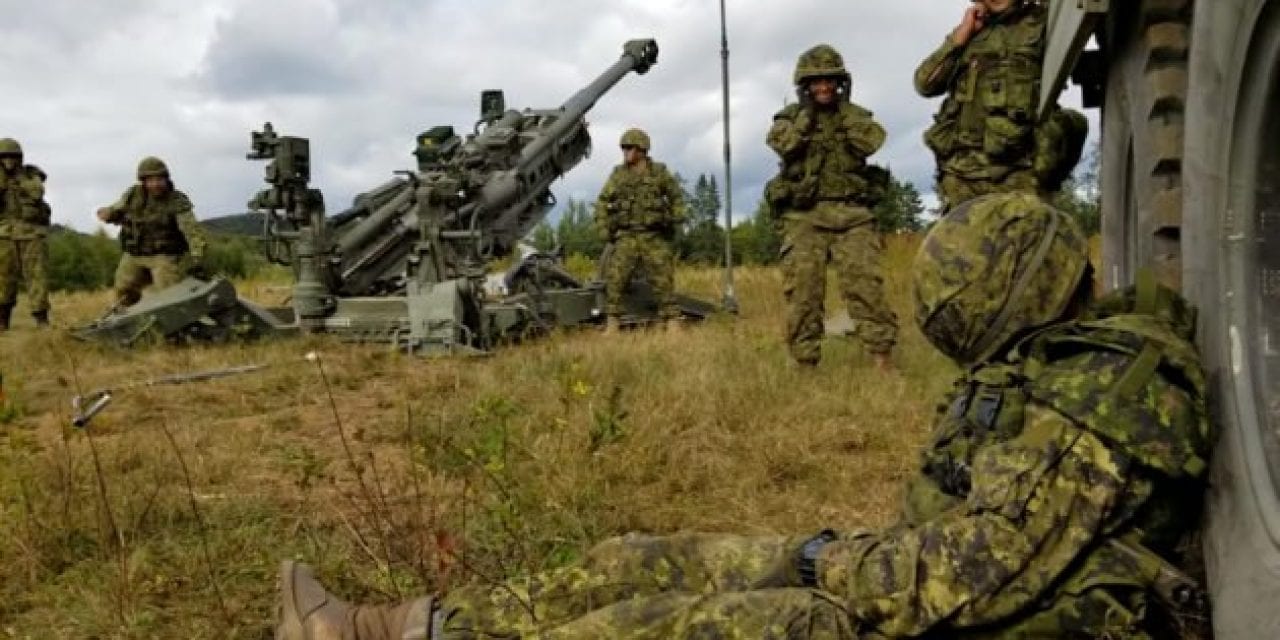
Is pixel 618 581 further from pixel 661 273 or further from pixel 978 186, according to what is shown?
pixel 661 273

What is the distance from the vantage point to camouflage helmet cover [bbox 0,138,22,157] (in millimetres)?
10500

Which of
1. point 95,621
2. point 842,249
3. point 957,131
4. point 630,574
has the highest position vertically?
point 957,131

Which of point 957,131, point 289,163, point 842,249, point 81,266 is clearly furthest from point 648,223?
point 81,266

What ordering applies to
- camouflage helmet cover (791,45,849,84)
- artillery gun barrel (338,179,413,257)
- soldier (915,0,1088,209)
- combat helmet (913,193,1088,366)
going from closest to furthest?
combat helmet (913,193,1088,366) < soldier (915,0,1088,209) < camouflage helmet cover (791,45,849,84) < artillery gun barrel (338,179,413,257)

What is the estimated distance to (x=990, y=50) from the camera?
205 inches

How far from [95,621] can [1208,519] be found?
8.63 ft

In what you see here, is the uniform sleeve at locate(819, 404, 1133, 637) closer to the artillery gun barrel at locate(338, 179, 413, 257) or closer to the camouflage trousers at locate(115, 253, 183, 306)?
the artillery gun barrel at locate(338, 179, 413, 257)

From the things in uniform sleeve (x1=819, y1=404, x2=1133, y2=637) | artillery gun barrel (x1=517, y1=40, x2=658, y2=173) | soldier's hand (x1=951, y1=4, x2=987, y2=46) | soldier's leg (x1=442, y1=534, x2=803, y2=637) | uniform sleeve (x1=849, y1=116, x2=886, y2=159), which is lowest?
soldier's leg (x1=442, y1=534, x2=803, y2=637)

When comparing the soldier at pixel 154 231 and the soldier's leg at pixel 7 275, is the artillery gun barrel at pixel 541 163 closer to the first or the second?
the soldier at pixel 154 231

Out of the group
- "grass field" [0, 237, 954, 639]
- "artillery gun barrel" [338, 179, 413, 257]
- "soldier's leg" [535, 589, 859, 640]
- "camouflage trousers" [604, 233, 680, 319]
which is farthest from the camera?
"camouflage trousers" [604, 233, 680, 319]

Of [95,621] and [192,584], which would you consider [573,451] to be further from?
[95,621]

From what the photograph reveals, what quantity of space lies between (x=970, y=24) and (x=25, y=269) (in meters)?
8.82

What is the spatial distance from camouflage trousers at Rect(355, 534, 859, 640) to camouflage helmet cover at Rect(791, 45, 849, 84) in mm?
4183

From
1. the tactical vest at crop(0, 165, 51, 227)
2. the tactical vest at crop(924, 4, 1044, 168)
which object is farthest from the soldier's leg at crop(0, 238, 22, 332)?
the tactical vest at crop(924, 4, 1044, 168)
